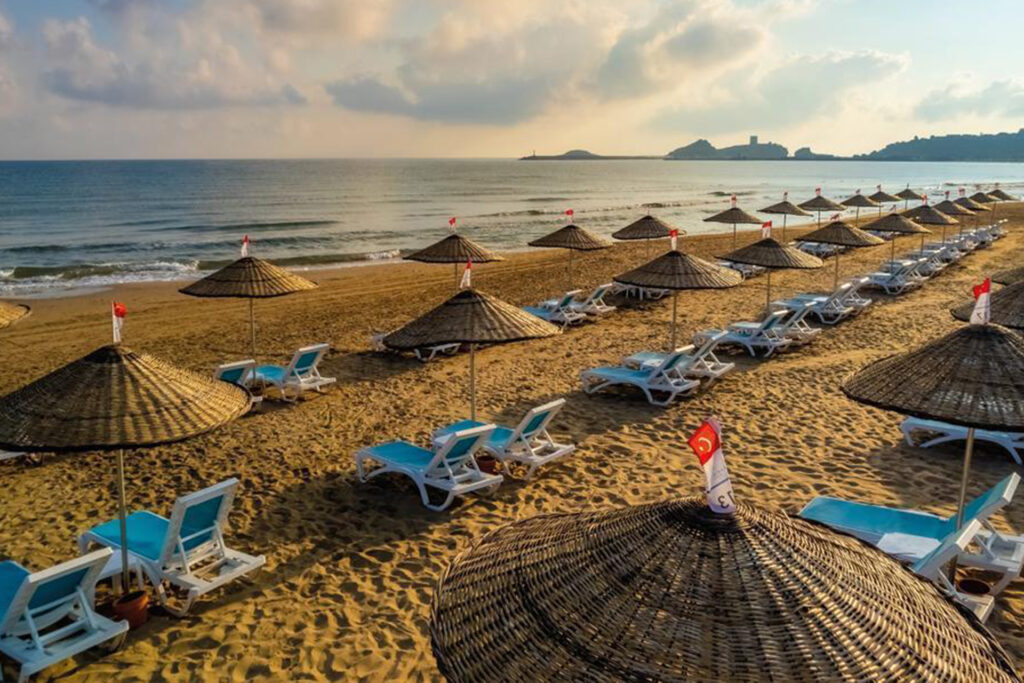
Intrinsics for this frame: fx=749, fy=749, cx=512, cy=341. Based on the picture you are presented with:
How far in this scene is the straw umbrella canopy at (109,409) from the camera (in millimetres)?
3906

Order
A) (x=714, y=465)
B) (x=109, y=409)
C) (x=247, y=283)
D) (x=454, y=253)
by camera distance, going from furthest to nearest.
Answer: (x=454, y=253)
(x=247, y=283)
(x=109, y=409)
(x=714, y=465)

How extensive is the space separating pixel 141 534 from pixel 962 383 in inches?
208

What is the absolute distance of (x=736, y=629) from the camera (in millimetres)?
1837

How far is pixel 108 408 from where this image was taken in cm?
404

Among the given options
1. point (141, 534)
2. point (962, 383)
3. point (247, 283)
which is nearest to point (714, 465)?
point (962, 383)

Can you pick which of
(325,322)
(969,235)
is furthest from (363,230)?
(969,235)

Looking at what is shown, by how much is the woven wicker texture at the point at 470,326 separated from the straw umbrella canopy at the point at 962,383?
289cm

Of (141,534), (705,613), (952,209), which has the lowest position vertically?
(141,534)

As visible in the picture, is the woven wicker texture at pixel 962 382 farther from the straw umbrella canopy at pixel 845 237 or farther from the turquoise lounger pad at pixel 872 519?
the straw umbrella canopy at pixel 845 237

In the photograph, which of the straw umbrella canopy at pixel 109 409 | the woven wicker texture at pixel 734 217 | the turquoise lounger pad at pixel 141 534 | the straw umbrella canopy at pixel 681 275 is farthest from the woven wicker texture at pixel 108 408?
the woven wicker texture at pixel 734 217

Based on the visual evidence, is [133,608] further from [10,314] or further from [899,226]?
[899,226]

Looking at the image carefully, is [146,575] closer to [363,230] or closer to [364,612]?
[364,612]

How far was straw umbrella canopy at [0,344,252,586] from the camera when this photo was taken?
3.91m

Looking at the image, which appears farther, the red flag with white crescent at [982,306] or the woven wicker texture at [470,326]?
the woven wicker texture at [470,326]
